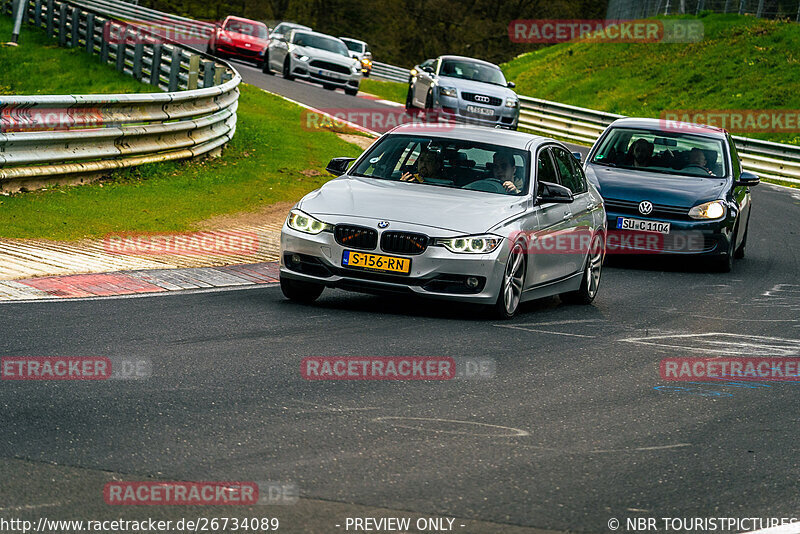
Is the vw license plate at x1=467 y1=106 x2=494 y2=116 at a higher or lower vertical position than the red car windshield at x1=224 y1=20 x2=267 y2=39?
higher

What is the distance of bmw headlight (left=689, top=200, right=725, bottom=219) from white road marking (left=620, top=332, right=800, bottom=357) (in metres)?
4.49

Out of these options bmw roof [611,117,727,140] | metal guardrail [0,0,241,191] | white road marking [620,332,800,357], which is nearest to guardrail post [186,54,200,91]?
metal guardrail [0,0,241,191]

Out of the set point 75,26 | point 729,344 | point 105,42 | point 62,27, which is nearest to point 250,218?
point 729,344

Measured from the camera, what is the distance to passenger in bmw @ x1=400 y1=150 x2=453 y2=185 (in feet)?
35.7

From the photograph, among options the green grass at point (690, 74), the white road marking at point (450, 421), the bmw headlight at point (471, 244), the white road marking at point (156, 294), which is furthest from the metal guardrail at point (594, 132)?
the white road marking at point (450, 421)

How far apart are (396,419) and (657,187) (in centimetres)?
915

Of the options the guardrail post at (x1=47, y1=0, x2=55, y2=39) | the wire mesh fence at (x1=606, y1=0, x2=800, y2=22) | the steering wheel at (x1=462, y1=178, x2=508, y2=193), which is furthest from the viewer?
the wire mesh fence at (x1=606, y1=0, x2=800, y2=22)

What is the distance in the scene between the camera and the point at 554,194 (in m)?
10.9

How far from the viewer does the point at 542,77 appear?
51188mm

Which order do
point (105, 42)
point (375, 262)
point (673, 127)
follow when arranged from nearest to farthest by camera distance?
point (375, 262)
point (673, 127)
point (105, 42)

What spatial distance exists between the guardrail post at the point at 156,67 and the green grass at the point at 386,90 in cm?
1603

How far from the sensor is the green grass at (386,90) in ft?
A: 149

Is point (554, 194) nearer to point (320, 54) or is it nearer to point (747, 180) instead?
point (747, 180)

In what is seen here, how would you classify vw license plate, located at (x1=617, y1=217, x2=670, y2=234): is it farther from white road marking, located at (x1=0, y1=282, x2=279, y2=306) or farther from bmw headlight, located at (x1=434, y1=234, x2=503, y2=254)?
bmw headlight, located at (x1=434, y1=234, x2=503, y2=254)
